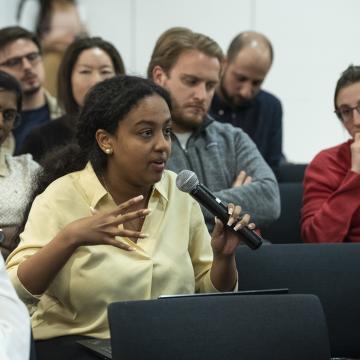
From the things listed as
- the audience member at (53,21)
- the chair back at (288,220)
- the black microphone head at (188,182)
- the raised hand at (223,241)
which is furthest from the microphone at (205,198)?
the audience member at (53,21)

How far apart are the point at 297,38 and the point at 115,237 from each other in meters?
4.57

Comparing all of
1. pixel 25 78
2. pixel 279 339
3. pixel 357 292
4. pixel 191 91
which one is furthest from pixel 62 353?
pixel 25 78

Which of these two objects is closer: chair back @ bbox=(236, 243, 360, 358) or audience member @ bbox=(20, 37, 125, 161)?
chair back @ bbox=(236, 243, 360, 358)

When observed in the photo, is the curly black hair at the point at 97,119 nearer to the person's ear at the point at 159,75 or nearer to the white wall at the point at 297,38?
the person's ear at the point at 159,75

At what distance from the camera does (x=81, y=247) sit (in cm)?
255

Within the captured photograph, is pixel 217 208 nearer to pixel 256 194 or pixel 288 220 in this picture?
pixel 256 194

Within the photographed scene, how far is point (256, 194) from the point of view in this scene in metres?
3.28

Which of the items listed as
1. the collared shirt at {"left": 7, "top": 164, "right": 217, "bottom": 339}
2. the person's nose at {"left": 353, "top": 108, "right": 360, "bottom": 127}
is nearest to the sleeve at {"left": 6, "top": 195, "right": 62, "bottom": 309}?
the collared shirt at {"left": 7, "top": 164, "right": 217, "bottom": 339}

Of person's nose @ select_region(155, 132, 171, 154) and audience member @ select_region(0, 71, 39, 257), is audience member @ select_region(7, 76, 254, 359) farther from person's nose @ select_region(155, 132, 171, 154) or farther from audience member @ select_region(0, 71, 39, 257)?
audience member @ select_region(0, 71, 39, 257)

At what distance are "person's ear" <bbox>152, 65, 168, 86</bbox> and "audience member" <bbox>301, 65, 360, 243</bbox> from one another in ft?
Result: 2.16

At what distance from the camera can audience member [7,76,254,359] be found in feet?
8.32

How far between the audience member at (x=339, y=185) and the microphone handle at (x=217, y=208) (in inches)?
34.3

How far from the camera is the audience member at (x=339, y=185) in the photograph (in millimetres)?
→ 3244

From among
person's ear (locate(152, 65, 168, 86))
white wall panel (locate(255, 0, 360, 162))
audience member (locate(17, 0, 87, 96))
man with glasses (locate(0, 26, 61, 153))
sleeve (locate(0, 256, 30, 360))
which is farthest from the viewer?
white wall panel (locate(255, 0, 360, 162))
